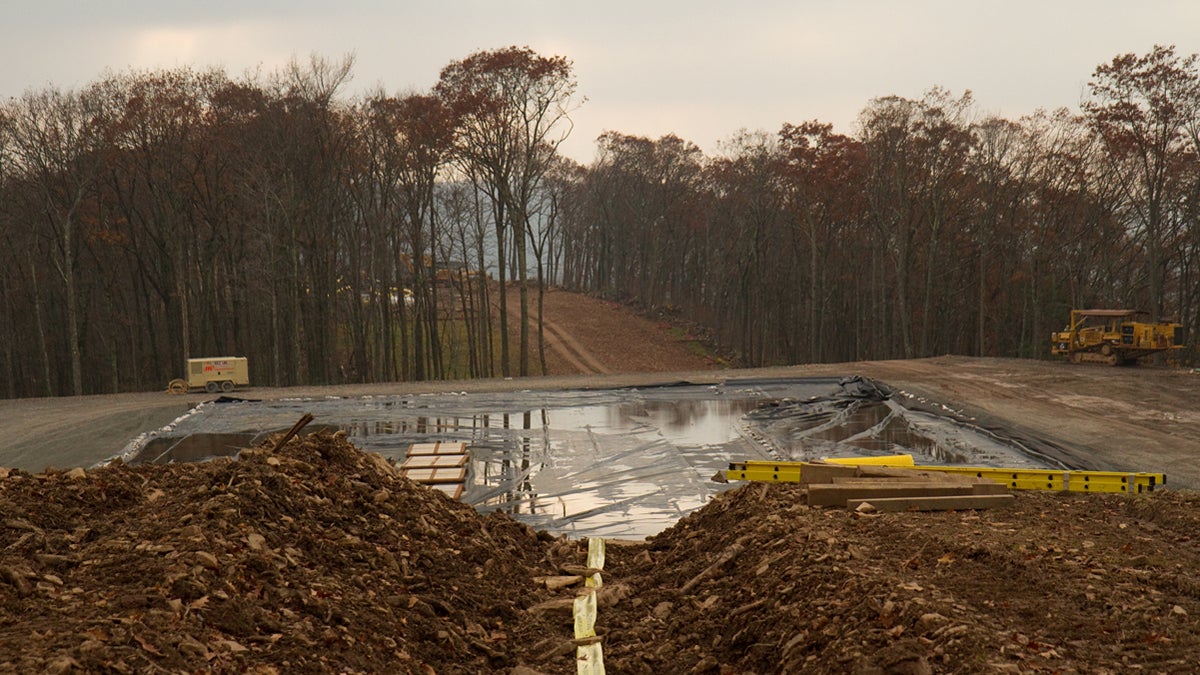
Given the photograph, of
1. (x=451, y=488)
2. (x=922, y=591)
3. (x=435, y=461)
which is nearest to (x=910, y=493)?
(x=922, y=591)

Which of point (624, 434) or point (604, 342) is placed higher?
point (604, 342)

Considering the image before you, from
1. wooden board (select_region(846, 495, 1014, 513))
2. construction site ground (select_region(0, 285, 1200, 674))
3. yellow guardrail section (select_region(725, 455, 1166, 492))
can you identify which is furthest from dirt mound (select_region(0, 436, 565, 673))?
wooden board (select_region(846, 495, 1014, 513))

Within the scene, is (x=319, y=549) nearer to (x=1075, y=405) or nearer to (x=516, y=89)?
(x=1075, y=405)

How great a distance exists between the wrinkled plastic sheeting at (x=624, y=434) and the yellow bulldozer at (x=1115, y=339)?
10.00 m

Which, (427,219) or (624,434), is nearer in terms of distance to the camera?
(624,434)

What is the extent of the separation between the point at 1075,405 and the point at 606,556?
1455cm

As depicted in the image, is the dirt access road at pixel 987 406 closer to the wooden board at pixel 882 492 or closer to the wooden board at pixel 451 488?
the wooden board at pixel 882 492

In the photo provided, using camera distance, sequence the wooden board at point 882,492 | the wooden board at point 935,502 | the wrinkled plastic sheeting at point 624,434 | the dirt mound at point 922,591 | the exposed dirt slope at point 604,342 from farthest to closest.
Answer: the exposed dirt slope at point 604,342 < the wrinkled plastic sheeting at point 624,434 < the wooden board at point 882,492 < the wooden board at point 935,502 < the dirt mound at point 922,591

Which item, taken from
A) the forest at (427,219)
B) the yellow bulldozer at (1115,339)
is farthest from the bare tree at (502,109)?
the yellow bulldozer at (1115,339)

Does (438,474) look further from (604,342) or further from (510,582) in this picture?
(604,342)

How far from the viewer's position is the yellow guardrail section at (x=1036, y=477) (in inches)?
395

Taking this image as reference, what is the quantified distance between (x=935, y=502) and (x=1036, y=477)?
6.77 feet

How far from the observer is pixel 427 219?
45.6 meters

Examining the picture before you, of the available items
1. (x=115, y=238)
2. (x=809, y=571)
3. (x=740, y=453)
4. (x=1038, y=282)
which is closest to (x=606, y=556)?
(x=809, y=571)
